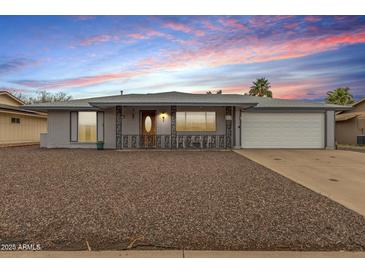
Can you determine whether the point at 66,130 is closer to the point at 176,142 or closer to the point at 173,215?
the point at 176,142

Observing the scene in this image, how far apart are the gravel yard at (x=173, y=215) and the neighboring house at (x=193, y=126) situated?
8.67m

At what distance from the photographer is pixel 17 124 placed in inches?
744

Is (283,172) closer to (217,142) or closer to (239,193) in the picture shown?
(239,193)

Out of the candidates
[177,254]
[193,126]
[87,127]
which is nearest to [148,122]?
[193,126]

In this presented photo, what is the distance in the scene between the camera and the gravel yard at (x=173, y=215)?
294cm

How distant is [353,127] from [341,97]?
14.3 m

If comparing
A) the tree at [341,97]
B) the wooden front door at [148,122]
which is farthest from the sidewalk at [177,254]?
the tree at [341,97]

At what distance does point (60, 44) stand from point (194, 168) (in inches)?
558

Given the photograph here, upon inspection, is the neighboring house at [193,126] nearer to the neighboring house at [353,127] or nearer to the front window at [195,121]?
the front window at [195,121]

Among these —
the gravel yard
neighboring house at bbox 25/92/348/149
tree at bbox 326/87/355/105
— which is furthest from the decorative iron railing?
tree at bbox 326/87/355/105

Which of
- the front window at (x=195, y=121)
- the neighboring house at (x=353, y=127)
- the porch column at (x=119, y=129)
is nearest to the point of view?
the porch column at (x=119, y=129)

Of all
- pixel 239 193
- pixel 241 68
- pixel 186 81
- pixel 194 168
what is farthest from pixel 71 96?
pixel 239 193

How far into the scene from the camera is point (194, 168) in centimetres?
807

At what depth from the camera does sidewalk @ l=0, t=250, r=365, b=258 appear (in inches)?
103
